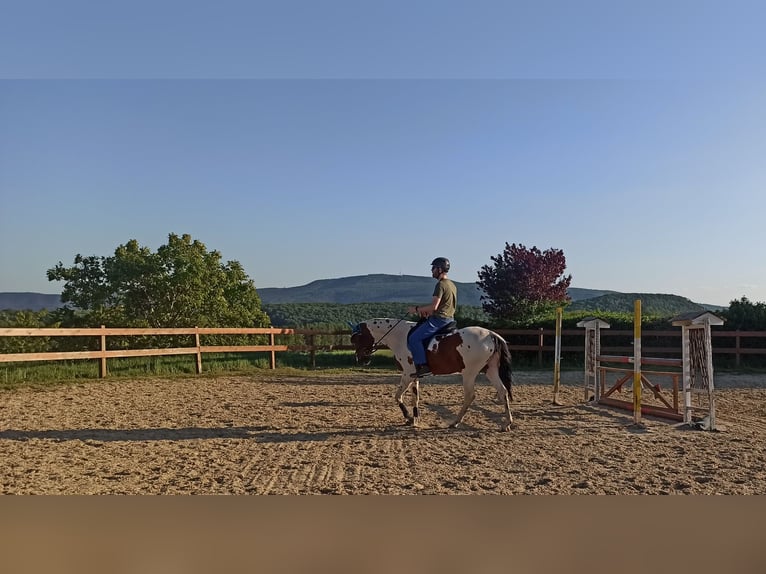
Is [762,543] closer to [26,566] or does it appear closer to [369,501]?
[369,501]

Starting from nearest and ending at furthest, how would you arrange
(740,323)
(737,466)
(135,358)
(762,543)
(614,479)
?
(762,543) → (614,479) → (737,466) → (135,358) → (740,323)

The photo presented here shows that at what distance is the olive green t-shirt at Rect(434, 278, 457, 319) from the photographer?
297 inches

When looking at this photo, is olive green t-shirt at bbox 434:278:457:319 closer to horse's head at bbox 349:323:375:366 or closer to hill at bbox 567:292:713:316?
horse's head at bbox 349:323:375:366

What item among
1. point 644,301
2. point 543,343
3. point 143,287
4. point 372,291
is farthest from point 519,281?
point 372,291

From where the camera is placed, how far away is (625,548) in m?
2.58

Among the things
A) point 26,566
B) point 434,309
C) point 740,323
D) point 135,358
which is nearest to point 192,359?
point 135,358

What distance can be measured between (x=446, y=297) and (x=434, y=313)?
275 millimetres

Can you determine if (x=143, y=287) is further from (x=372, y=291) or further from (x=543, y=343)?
(x=372, y=291)

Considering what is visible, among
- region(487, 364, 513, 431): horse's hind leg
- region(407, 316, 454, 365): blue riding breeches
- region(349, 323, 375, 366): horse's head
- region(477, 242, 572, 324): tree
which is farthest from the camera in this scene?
region(477, 242, 572, 324): tree

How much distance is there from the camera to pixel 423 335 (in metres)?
7.71

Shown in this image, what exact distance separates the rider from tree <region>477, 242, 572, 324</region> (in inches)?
706

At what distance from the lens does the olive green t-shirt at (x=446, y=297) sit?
24.8 ft

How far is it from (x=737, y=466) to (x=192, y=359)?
14.7 meters

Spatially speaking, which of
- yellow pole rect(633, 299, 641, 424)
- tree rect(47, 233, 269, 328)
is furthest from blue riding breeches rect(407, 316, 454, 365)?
tree rect(47, 233, 269, 328)
